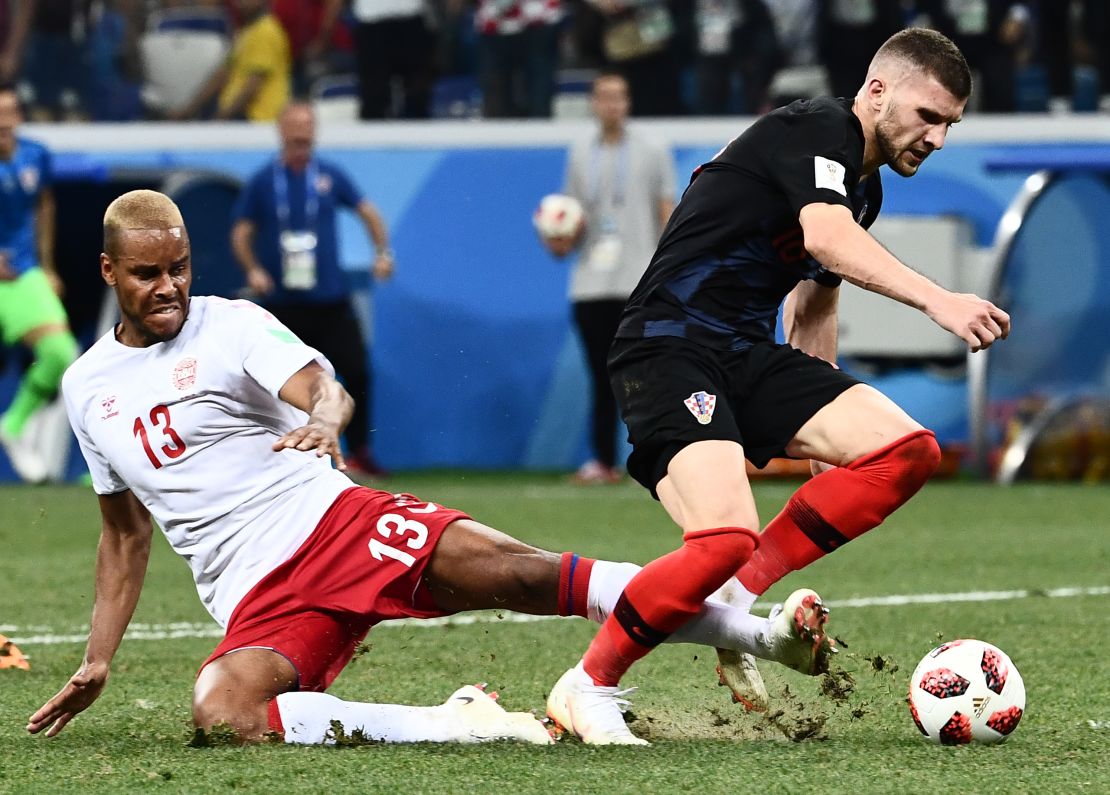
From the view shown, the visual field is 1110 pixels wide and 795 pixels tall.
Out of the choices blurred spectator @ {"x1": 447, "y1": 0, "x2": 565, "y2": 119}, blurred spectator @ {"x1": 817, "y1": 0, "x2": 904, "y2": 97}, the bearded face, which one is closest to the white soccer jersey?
the bearded face

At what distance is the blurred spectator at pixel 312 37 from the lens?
1417 cm

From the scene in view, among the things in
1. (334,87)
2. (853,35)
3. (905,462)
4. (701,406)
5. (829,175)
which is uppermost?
(853,35)

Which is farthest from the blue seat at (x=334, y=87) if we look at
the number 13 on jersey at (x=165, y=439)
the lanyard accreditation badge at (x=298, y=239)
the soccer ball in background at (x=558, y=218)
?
the number 13 on jersey at (x=165, y=439)

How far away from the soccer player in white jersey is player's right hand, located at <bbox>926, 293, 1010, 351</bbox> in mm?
872

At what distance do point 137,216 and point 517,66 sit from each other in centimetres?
925

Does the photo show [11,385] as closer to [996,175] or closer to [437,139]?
A: [437,139]

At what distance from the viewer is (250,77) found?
45.8ft

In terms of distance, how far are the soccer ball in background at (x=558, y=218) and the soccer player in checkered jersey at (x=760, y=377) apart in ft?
22.0

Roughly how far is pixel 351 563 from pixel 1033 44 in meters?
10.2

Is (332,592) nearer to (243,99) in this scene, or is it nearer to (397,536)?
(397,536)

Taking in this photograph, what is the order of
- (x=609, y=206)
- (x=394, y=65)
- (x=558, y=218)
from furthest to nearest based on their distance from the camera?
(x=394, y=65) < (x=609, y=206) < (x=558, y=218)

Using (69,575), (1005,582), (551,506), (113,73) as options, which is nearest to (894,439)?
(1005,582)

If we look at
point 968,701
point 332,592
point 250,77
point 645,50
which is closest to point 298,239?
point 250,77

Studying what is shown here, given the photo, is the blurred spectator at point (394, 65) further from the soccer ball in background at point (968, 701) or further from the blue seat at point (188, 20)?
the soccer ball in background at point (968, 701)
